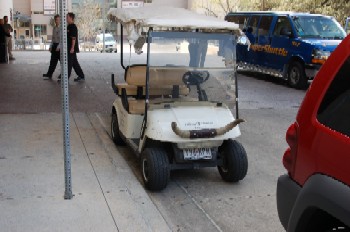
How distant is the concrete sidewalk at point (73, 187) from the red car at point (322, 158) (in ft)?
5.58

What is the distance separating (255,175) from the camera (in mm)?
6164

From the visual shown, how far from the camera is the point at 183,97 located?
19.5 feet

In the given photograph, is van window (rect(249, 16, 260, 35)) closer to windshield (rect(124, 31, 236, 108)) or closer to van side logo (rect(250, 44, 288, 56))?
van side logo (rect(250, 44, 288, 56))

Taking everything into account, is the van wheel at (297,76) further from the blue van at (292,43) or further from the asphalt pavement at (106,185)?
the asphalt pavement at (106,185)

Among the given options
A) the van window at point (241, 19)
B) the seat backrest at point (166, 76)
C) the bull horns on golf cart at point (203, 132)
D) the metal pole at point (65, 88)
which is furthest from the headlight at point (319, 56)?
the metal pole at point (65, 88)

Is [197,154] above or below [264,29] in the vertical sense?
below

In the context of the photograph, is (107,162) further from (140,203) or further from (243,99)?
(243,99)

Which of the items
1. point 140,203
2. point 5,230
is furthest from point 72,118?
point 5,230

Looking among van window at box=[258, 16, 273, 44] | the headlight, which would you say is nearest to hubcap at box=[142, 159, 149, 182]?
the headlight

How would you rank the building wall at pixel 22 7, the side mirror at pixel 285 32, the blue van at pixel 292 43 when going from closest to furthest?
the blue van at pixel 292 43, the side mirror at pixel 285 32, the building wall at pixel 22 7

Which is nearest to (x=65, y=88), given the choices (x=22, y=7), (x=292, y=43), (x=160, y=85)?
(x=160, y=85)

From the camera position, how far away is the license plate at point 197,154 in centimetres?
549

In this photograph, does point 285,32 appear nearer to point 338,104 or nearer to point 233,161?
point 233,161

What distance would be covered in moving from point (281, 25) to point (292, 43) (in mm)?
979
